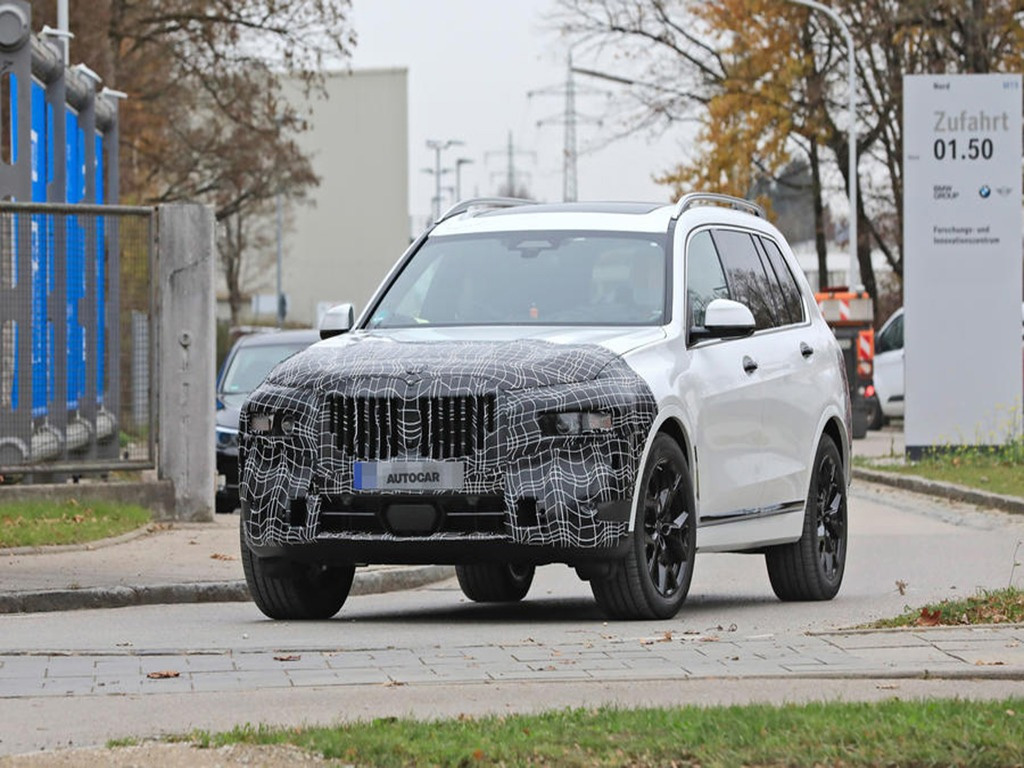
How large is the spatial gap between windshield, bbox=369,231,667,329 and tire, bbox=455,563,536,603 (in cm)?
149

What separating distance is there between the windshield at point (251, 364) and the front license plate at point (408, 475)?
11.9m

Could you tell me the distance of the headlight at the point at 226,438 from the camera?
20953 mm

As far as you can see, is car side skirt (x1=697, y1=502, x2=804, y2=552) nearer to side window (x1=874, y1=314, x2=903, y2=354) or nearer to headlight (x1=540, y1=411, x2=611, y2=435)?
headlight (x1=540, y1=411, x2=611, y2=435)

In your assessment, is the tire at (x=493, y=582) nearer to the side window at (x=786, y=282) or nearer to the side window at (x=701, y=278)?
the side window at (x=701, y=278)

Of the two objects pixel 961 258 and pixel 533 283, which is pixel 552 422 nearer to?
→ pixel 533 283

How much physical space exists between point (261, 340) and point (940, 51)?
22050mm

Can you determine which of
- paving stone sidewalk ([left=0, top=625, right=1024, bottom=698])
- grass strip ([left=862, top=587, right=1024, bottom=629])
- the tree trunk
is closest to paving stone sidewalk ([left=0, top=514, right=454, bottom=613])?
paving stone sidewalk ([left=0, top=625, right=1024, bottom=698])

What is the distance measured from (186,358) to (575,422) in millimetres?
8142

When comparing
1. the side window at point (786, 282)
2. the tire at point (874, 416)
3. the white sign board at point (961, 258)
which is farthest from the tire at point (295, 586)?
the tire at point (874, 416)

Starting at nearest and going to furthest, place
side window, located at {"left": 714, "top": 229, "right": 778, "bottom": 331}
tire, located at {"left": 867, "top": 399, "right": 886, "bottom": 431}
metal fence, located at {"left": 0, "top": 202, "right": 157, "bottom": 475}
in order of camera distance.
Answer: side window, located at {"left": 714, "top": 229, "right": 778, "bottom": 331}
metal fence, located at {"left": 0, "top": 202, "right": 157, "bottom": 475}
tire, located at {"left": 867, "top": 399, "right": 886, "bottom": 431}

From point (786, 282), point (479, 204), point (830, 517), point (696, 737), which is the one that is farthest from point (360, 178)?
point (696, 737)

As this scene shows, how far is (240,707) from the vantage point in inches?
290

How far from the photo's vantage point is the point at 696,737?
243 inches

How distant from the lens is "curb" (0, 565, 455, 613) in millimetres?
11461
